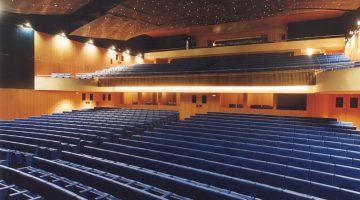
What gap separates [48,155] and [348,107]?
1040 centimetres

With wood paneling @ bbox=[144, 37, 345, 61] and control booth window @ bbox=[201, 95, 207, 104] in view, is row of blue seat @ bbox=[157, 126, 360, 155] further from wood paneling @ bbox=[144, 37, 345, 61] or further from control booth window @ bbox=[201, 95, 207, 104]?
wood paneling @ bbox=[144, 37, 345, 61]

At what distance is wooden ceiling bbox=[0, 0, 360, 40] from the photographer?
8.91 metres

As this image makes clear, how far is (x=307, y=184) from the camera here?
2.91 m

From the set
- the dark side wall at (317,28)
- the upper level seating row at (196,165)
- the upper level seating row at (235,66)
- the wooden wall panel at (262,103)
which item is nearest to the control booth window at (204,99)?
the wooden wall panel at (262,103)

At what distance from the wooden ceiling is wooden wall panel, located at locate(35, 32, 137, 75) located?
92cm

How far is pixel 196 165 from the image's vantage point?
3.88 meters

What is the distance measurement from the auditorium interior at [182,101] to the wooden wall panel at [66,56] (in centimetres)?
6

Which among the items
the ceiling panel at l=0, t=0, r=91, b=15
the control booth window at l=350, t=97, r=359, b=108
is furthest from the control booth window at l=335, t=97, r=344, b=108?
the ceiling panel at l=0, t=0, r=91, b=15

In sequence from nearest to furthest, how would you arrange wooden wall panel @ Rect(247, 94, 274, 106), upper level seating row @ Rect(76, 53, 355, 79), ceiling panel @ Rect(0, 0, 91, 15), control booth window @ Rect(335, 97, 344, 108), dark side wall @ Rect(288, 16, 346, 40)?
ceiling panel @ Rect(0, 0, 91, 15)
control booth window @ Rect(335, 97, 344, 108)
upper level seating row @ Rect(76, 53, 355, 79)
dark side wall @ Rect(288, 16, 346, 40)
wooden wall panel @ Rect(247, 94, 274, 106)

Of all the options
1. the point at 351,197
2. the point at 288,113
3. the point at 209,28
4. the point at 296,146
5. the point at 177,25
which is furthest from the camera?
the point at 209,28

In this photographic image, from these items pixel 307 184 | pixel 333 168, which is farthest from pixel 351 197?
pixel 333 168

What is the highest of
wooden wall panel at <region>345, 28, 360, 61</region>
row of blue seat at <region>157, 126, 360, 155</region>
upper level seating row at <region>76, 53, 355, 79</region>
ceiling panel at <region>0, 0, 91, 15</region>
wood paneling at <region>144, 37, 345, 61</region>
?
ceiling panel at <region>0, 0, 91, 15</region>

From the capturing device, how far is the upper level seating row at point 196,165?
2.71m

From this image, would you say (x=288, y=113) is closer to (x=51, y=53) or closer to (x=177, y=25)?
(x=177, y=25)
